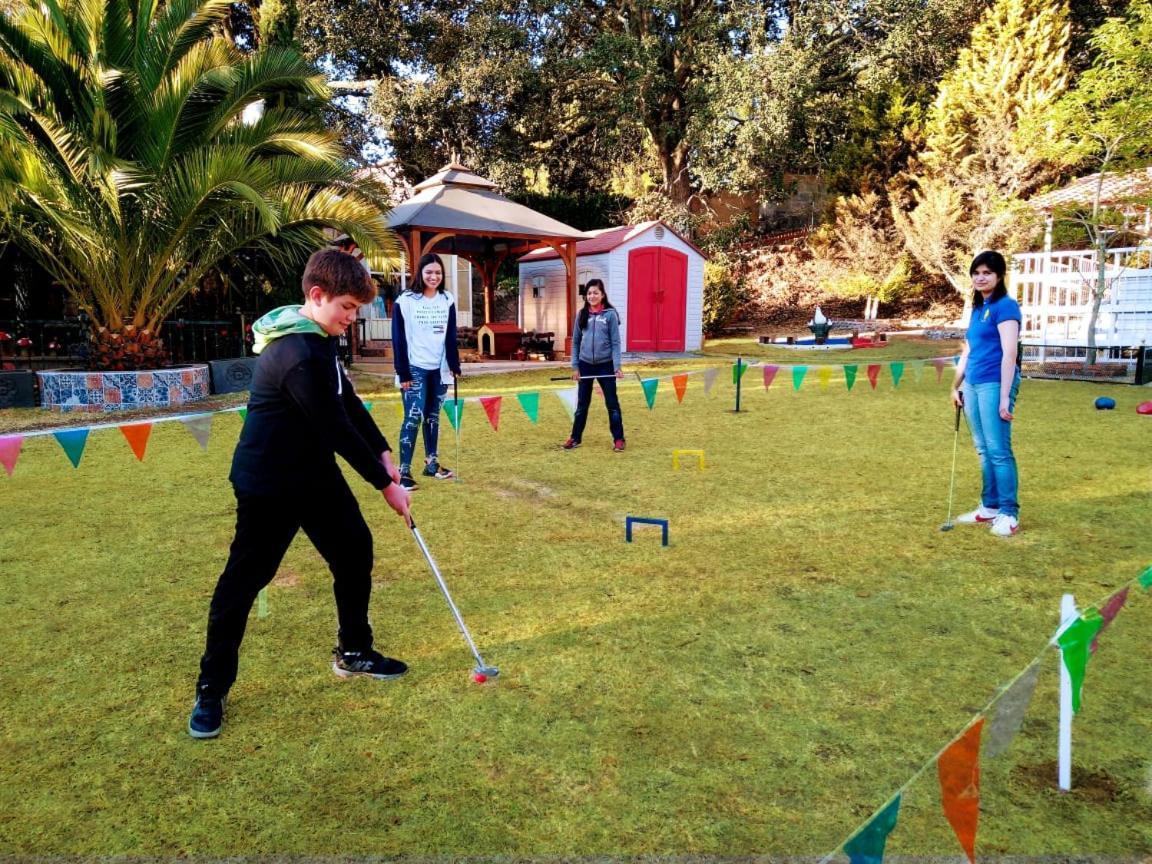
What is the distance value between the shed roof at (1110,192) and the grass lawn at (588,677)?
10001mm

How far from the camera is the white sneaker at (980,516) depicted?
16.9ft

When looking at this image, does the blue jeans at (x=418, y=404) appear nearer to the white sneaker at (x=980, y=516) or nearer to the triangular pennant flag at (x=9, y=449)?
the triangular pennant flag at (x=9, y=449)

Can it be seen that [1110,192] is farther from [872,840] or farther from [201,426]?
[872,840]

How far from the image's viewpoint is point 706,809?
2.30 metres

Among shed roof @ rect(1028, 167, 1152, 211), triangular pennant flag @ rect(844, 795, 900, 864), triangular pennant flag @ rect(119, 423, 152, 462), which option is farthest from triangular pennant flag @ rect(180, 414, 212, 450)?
shed roof @ rect(1028, 167, 1152, 211)

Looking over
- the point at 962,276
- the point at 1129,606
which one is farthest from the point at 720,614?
the point at 962,276

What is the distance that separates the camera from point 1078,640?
6.72ft

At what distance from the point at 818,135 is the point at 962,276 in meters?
7.45

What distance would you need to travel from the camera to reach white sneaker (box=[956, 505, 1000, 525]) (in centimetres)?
514

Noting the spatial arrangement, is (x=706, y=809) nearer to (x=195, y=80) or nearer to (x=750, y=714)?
(x=750, y=714)

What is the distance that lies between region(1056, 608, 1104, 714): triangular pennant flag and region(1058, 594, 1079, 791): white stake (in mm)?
12

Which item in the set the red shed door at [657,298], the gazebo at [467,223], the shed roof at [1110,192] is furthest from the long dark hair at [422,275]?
the red shed door at [657,298]

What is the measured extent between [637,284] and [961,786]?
19.0 metres

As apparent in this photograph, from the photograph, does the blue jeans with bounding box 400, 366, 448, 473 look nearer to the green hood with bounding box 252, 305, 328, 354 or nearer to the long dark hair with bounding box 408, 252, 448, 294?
the long dark hair with bounding box 408, 252, 448, 294
